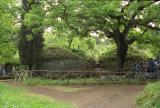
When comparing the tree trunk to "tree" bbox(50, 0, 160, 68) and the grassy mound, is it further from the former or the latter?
the grassy mound

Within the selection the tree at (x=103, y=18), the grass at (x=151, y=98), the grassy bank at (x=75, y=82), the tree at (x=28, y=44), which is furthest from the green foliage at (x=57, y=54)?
the grass at (x=151, y=98)

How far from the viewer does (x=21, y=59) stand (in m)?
34.7

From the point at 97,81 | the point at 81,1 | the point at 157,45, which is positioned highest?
the point at 81,1

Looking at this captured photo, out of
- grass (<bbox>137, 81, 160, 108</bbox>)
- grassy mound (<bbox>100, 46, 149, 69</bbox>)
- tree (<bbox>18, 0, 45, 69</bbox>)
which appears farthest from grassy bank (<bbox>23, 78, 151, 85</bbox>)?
grass (<bbox>137, 81, 160, 108</bbox>)

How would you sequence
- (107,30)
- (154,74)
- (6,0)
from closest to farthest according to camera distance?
(154,74)
(107,30)
(6,0)

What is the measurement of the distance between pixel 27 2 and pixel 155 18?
39.8 ft

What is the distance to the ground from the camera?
17.9 meters

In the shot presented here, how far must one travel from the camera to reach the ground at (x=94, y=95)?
1788 cm

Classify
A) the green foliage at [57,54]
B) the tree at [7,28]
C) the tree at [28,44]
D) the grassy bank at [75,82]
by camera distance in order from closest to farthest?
1. the grassy bank at [75,82]
2. the tree at [7,28]
3. the tree at [28,44]
4. the green foliage at [57,54]

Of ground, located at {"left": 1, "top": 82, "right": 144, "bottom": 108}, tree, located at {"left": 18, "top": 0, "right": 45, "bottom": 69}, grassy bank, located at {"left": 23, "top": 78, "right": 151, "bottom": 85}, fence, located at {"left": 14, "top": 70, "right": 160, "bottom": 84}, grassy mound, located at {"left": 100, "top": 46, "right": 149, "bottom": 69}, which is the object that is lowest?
ground, located at {"left": 1, "top": 82, "right": 144, "bottom": 108}

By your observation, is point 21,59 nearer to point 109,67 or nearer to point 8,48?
point 8,48

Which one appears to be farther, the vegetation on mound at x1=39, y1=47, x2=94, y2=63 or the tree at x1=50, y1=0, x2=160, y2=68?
the vegetation on mound at x1=39, y1=47, x2=94, y2=63

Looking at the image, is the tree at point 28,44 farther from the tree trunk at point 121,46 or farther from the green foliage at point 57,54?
the tree trunk at point 121,46

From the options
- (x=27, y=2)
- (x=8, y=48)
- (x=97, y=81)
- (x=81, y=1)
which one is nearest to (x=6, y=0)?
(x=27, y=2)
